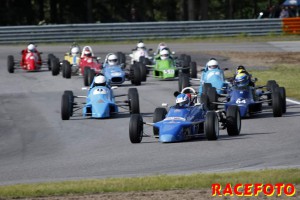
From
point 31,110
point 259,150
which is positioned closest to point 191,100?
point 259,150

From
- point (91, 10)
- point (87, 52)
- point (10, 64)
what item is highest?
point (91, 10)

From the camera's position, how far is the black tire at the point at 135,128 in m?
19.0

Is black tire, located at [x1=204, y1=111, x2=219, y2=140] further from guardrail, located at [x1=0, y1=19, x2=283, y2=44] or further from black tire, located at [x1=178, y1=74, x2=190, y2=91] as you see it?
guardrail, located at [x1=0, y1=19, x2=283, y2=44]

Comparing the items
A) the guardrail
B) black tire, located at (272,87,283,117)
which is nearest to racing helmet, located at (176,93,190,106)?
black tire, located at (272,87,283,117)

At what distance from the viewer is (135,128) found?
19.1 metres

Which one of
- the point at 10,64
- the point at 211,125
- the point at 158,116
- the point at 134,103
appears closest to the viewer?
the point at 211,125

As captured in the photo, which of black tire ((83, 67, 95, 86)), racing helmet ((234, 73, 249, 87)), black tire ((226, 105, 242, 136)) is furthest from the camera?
black tire ((83, 67, 95, 86))

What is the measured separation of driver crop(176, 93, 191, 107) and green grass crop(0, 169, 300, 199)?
4.45 m

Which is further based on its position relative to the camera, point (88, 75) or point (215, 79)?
point (88, 75)

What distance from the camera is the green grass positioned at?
14406 millimetres

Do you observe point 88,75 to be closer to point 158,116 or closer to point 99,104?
point 99,104

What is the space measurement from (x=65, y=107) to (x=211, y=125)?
5.82 meters

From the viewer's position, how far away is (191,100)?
20031mm

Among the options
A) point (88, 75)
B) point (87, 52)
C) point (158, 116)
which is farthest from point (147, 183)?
point (87, 52)
